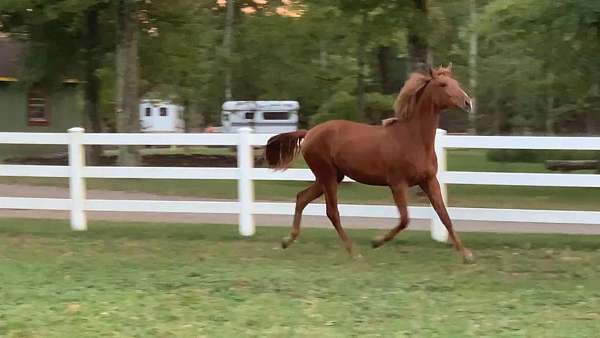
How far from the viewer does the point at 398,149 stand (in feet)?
27.7

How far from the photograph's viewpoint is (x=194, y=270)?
307 inches

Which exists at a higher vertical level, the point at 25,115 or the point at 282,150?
the point at 282,150

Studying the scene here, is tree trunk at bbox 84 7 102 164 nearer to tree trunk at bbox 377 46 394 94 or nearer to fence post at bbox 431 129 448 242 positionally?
tree trunk at bbox 377 46 394 94

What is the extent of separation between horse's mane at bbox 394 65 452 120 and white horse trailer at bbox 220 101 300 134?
78.2 ft

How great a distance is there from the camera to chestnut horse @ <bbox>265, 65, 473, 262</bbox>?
838 cm

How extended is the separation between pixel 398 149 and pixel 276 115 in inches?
1065

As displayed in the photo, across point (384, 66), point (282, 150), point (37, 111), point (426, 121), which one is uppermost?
point (384, 66)

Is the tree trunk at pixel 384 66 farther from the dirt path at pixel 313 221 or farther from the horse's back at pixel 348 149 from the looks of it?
the horse's back at pixel 348 149

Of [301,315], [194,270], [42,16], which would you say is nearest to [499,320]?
[301,315]

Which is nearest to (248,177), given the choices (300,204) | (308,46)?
(300,204)

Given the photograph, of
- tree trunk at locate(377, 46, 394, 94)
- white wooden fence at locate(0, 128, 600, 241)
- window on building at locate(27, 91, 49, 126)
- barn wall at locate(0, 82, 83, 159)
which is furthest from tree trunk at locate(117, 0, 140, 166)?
window on building at locate(27, 91, 49, 126)

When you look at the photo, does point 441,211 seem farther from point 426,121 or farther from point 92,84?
point 92,84

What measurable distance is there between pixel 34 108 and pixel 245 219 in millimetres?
25151

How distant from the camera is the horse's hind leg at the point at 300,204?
30.1 ft
